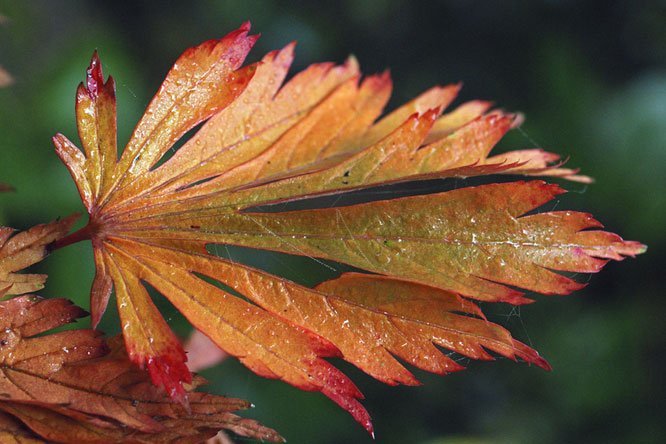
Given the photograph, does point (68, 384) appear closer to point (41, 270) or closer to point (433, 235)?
point (433, 235)

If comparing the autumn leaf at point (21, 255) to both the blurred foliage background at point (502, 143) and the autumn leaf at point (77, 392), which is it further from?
the blurred foliage background at point (502, 143)

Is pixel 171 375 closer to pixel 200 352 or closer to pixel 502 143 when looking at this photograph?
pixel 200 352

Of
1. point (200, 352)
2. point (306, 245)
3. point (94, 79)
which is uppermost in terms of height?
point (94, 79)

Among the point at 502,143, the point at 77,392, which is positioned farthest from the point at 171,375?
the point at 502,143

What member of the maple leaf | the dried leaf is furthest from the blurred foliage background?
the maple leaf

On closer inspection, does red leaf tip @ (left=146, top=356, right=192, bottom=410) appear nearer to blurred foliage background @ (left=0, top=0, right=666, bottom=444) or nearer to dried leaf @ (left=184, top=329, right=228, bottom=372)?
dried leaf @ (left=184, top=329, right=228, bottom=372)

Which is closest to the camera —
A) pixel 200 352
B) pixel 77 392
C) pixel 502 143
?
pixel 77 392
